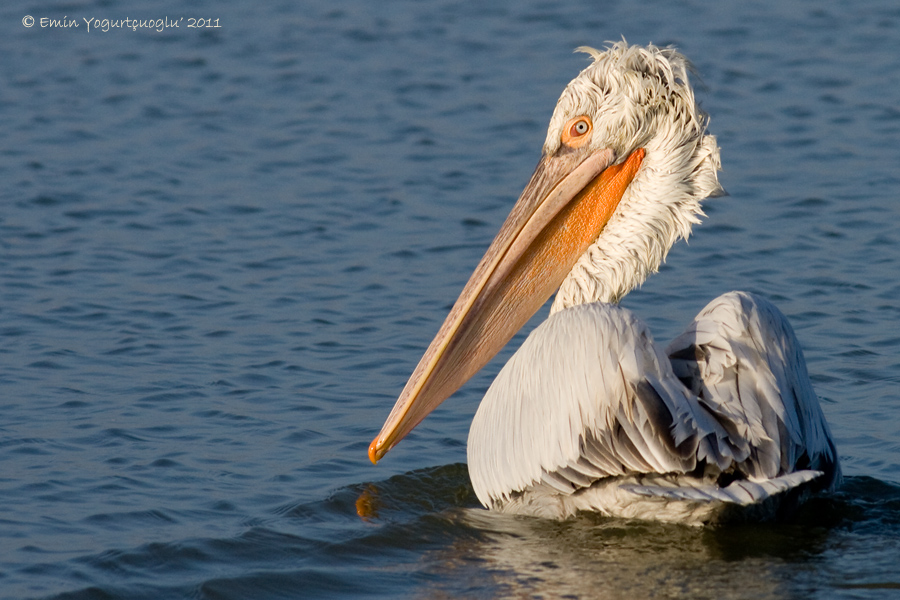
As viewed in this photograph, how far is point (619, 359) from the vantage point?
457cm

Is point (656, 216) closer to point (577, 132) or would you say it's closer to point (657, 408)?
point (577, 132)

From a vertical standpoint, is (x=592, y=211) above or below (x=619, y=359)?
above

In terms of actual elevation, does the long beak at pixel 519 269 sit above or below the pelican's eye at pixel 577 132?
below

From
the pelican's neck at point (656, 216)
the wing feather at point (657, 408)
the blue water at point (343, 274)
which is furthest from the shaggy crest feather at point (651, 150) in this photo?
the blue water at point (343, 274)

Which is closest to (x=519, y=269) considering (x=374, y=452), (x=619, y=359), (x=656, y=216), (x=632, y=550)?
(x=656, y=216)

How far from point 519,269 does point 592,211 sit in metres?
0.42

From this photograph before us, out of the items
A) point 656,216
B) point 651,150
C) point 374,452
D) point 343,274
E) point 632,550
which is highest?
point 651,150

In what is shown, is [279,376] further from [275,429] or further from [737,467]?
[737,467]

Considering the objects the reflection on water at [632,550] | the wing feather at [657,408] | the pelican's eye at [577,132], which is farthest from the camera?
the pelican's eye at [577,132]

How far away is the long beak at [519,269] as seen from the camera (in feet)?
18.4

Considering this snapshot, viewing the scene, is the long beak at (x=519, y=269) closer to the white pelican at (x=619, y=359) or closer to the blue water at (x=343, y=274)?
the white pelican at (x=619, y=359)

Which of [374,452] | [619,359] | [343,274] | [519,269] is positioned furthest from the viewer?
[343,274]

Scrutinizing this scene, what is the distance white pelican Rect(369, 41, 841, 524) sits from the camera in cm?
452

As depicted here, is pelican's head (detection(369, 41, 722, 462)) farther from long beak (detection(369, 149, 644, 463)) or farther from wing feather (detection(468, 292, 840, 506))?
wing feather (detection(468, 292, 840, 506))
